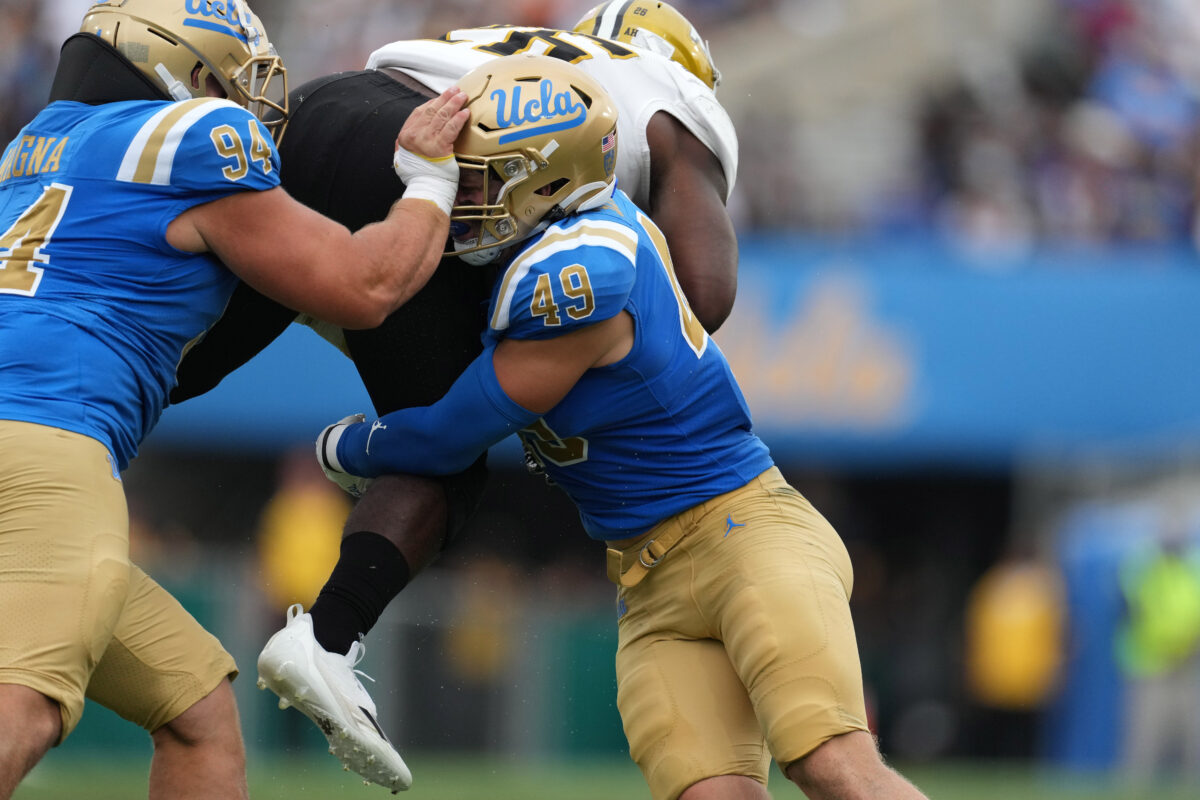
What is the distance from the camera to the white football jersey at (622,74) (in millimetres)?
4840

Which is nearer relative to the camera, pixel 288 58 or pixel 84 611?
pixel 84 611

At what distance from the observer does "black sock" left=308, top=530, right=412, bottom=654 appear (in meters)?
4.33

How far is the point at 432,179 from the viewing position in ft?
13.8

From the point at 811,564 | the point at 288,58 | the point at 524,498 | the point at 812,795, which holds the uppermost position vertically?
the point at 811,564

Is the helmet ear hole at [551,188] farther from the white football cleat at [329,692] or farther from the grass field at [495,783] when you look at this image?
the grass field at [495,783]

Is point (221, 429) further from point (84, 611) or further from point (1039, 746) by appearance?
point (84, 611)

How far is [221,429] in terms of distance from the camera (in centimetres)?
1210

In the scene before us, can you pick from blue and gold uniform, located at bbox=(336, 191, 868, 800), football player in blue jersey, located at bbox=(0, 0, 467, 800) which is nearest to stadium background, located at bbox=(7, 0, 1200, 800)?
blue and gold uniform, located at bbox=(336, 191, 868, 800)

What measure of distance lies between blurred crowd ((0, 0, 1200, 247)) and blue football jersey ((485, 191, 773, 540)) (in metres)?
8.97

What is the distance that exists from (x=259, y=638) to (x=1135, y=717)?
5.93 meters

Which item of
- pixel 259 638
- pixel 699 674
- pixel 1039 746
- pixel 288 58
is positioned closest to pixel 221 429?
pixel 259 638

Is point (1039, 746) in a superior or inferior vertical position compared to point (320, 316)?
inferior

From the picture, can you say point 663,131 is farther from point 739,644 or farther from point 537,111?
point 739,644

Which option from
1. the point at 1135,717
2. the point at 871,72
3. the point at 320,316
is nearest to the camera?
the point at 320,316
